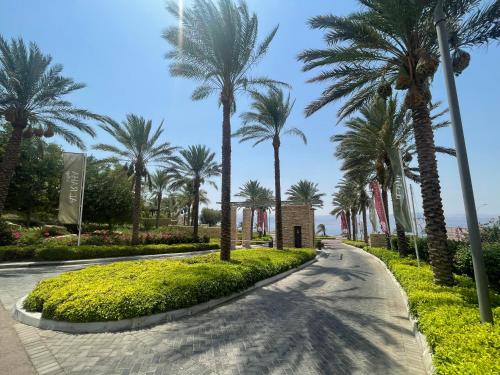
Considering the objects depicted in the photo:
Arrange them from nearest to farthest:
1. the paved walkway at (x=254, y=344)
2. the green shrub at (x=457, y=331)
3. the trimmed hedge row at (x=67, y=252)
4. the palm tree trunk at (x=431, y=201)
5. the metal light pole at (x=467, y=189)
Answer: the green shrub at (x=457, y=331) < the paved walkway at (x=254, y=344) < the metal light pole at (x=467, y=189) < the palm tree trunk at (x=431, y=201) < the trimmed hedge row at (x=67, y=252)

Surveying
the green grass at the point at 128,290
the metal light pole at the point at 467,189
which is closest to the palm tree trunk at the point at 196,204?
the green grass at the point at 128,290

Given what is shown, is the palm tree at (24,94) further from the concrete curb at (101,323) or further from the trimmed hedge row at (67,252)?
the concrete curb at (101,323)

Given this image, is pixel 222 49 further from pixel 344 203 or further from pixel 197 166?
pixel 344 203

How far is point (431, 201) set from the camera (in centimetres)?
905

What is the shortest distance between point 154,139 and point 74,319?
21412 mm

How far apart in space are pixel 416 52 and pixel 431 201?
190 inches

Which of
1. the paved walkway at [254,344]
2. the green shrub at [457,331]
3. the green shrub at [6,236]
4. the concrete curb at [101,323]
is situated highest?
the green shrub at [6,236]

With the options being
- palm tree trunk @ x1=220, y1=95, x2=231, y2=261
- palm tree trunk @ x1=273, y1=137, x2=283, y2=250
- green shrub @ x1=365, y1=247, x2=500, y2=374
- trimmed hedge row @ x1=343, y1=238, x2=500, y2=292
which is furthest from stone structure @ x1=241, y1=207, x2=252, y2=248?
green shrub @ x1=365, y1=247, x2=500, y2=374

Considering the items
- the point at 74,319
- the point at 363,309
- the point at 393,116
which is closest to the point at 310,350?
the point at 363,309

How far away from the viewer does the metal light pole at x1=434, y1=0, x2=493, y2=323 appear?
15.3 feet

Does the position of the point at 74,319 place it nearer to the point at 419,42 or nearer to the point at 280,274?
the point at 280,274

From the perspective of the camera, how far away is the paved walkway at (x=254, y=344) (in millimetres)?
4543

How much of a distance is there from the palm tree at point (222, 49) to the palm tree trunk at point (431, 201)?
7805mm

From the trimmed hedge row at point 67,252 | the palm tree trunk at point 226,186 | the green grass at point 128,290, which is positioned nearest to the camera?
the green grass at point 128,290
